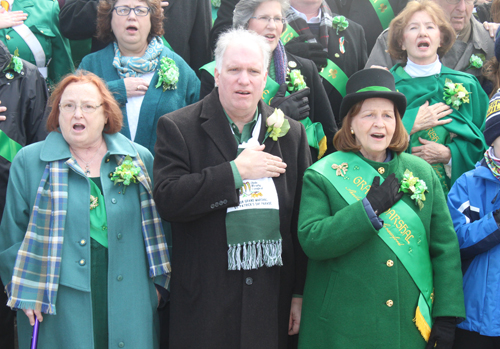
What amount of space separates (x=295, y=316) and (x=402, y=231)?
942 mm

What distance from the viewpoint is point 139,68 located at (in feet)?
14.1

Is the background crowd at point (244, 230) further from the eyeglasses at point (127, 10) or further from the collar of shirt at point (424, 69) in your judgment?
the collar of shirt at point (424, 69)

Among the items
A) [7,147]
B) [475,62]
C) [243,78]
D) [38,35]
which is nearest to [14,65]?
[7,147]

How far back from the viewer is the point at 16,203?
3357mm

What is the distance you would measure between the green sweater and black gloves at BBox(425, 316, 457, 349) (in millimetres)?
52

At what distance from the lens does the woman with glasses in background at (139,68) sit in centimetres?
419

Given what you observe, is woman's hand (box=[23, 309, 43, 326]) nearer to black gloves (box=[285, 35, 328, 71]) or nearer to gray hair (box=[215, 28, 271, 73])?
gray hair (box=[215, 28, 271, 73])

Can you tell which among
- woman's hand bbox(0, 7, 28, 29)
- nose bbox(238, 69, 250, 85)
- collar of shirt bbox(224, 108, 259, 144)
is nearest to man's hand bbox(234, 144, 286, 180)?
collar of shirt bbox(224, 108, 259, 144)

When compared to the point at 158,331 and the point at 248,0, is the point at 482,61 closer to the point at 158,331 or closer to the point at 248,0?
the point at 248,0

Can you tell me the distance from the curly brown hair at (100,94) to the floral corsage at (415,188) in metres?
1.91

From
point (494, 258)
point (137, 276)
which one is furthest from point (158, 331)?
point (494, 258)

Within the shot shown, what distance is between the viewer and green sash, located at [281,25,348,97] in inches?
196

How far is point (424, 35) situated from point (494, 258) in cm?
210

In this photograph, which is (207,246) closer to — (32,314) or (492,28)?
(32,314)
